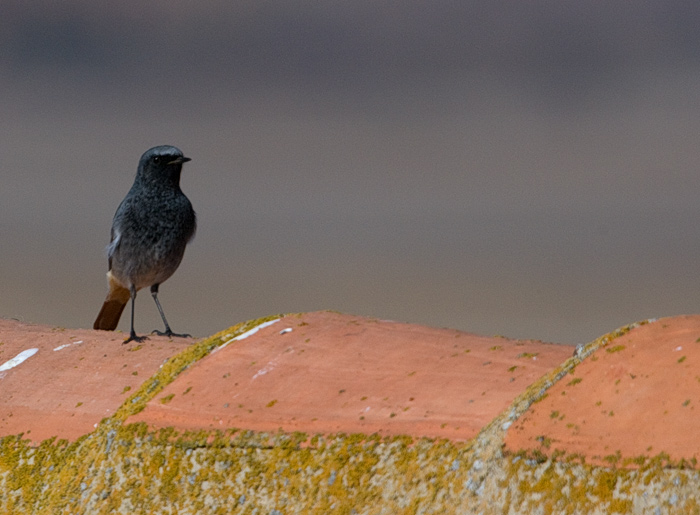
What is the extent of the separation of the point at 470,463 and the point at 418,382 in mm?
588

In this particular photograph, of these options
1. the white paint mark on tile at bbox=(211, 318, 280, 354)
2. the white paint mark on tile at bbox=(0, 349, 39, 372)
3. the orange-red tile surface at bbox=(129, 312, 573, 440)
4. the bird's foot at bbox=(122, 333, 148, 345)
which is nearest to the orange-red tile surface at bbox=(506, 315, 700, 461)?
the orange-red tile surface at bbox=(129, 312, 573, 440)

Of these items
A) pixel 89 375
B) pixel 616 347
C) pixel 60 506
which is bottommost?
pixel 60 506

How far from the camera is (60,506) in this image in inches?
132

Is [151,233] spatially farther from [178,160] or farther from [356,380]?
[356,380]

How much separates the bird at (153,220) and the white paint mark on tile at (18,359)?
166 cm

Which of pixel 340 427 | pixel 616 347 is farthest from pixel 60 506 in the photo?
pixel 616 347

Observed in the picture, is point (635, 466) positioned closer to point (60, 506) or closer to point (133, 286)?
point (60, 506)

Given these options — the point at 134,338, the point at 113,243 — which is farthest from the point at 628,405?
the point at 113,243

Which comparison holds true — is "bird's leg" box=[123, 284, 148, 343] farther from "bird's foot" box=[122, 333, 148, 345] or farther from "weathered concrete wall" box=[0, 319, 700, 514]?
"weathered concrete wall" box=[0, 319, 700, 514]

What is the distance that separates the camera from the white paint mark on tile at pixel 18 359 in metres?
4.56

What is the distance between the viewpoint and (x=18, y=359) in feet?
15.2

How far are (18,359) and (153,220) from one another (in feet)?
6.56

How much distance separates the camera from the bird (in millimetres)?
6422

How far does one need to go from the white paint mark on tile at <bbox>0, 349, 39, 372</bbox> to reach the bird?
1.66 meters
